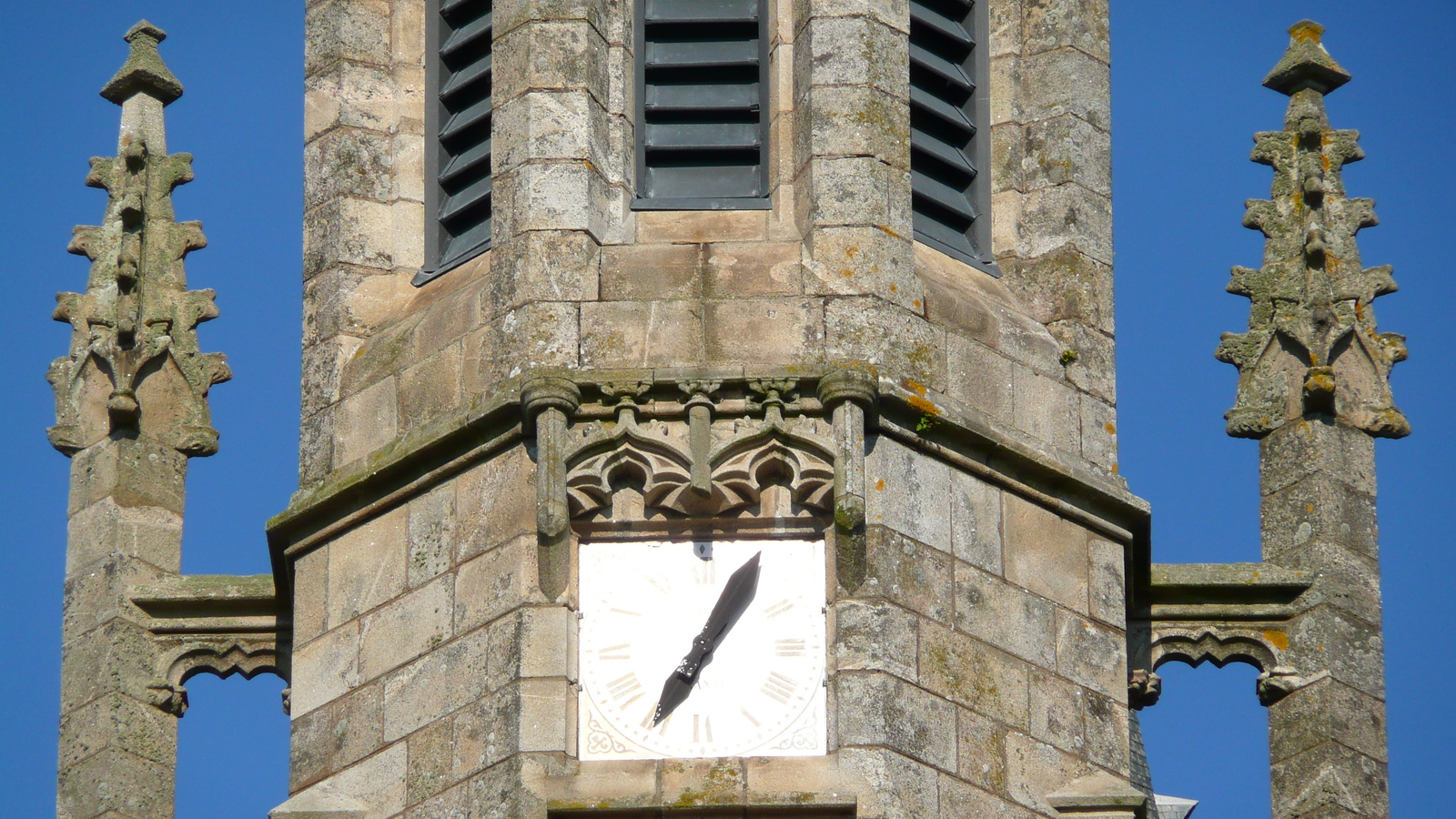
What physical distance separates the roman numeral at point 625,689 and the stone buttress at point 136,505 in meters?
2.68

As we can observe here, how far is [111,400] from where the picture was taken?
21750 mm

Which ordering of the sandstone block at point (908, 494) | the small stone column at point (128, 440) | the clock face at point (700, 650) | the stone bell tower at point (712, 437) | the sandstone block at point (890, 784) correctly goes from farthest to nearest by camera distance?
1. the small stone column at point (128, 440)
2. the sandstone block at point (908, 494)
3. the stone bell tower at point (712, 437)
4. the clock face at point (700, 650)
5. the sandstone block at point (890, 784)

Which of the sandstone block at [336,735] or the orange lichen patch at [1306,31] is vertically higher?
the orange lichen patch at [1306,31]

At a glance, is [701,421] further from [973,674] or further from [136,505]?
[136,505]

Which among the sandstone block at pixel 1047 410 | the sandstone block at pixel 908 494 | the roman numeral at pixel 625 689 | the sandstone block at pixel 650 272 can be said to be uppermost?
the sandstone block at pixel 650 272

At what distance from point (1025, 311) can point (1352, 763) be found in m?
2.76

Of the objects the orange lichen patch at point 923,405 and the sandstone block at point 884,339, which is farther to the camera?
the sandstone block at point 884,339

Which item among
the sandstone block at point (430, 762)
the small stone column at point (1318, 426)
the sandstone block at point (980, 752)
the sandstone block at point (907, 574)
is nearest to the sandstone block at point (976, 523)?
the sandstone block at point (907, 574)

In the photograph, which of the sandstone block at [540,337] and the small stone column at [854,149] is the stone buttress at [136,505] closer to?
the sandstone block at [540,337]

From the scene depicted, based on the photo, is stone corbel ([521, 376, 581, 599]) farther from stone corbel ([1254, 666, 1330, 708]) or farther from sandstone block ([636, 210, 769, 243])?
stone corbel ([1254, 666, 1330, 708])

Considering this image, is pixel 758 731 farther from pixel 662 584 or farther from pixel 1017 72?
pixel 1017 72

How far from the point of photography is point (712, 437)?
19.6 m

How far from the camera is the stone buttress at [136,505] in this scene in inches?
829

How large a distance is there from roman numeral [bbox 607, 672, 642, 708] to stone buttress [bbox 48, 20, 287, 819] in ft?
8.78
